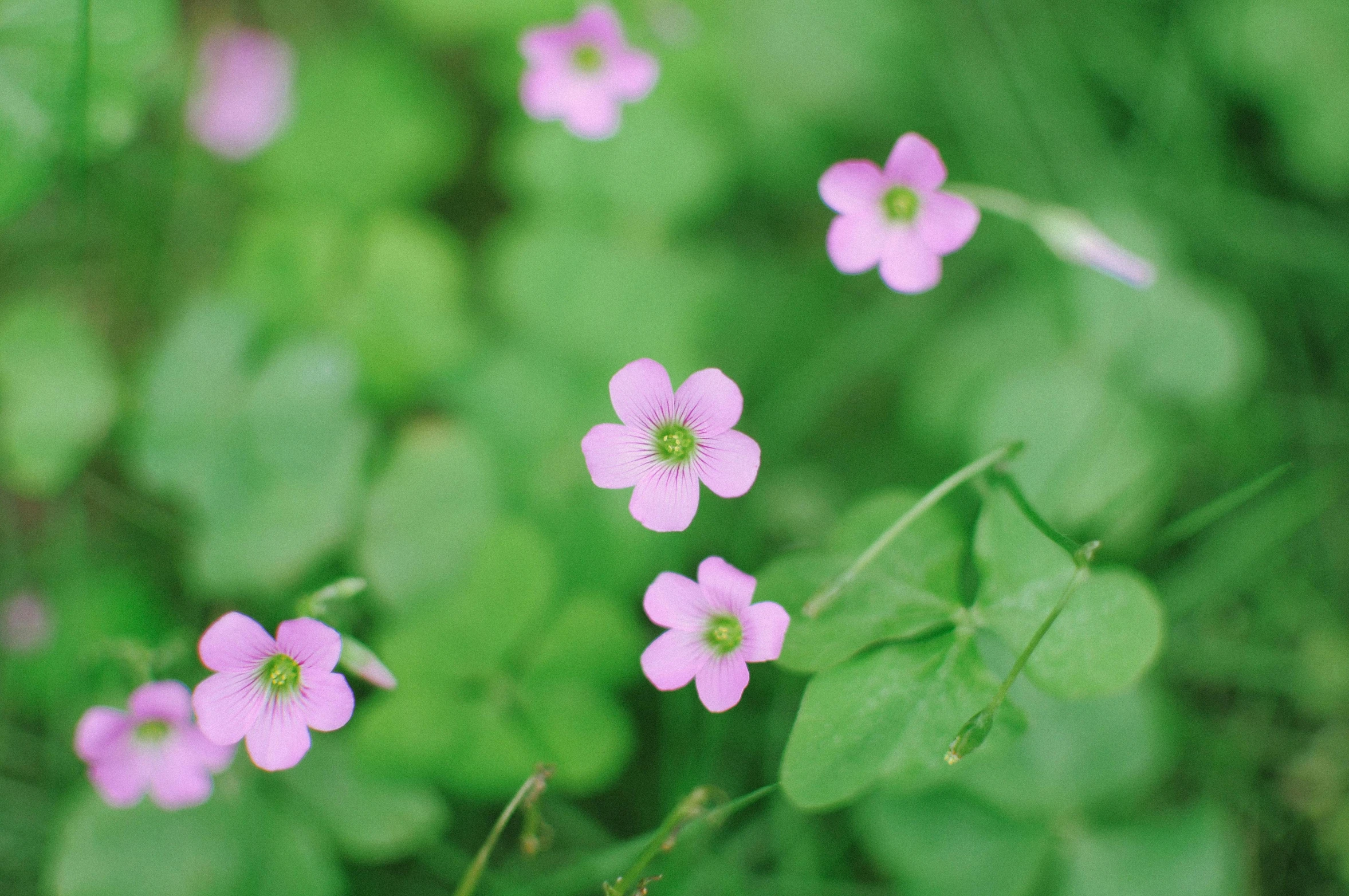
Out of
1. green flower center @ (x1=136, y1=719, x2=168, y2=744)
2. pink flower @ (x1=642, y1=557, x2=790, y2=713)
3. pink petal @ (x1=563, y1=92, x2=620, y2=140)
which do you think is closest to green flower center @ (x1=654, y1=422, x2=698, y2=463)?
pink flower @ (x1=642, y1=557, x2=790, y2=713)

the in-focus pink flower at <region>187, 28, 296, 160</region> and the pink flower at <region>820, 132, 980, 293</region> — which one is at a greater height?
the in-focus pink flower at <region>187, 28, 296, 160</region>

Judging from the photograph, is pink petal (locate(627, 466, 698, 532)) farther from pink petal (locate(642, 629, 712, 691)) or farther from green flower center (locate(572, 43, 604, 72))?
green flower center (locate(572, 43, 604, 72))

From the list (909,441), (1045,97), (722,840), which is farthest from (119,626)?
(1045,97)

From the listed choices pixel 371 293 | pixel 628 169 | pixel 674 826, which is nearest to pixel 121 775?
pixel 674 826

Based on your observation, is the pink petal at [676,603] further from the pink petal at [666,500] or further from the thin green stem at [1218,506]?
the thin green stem at [1218,506]

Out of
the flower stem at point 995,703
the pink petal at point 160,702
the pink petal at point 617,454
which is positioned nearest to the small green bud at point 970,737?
the flower stem at point 995,703

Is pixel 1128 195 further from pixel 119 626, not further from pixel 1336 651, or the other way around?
pixel 119 626
